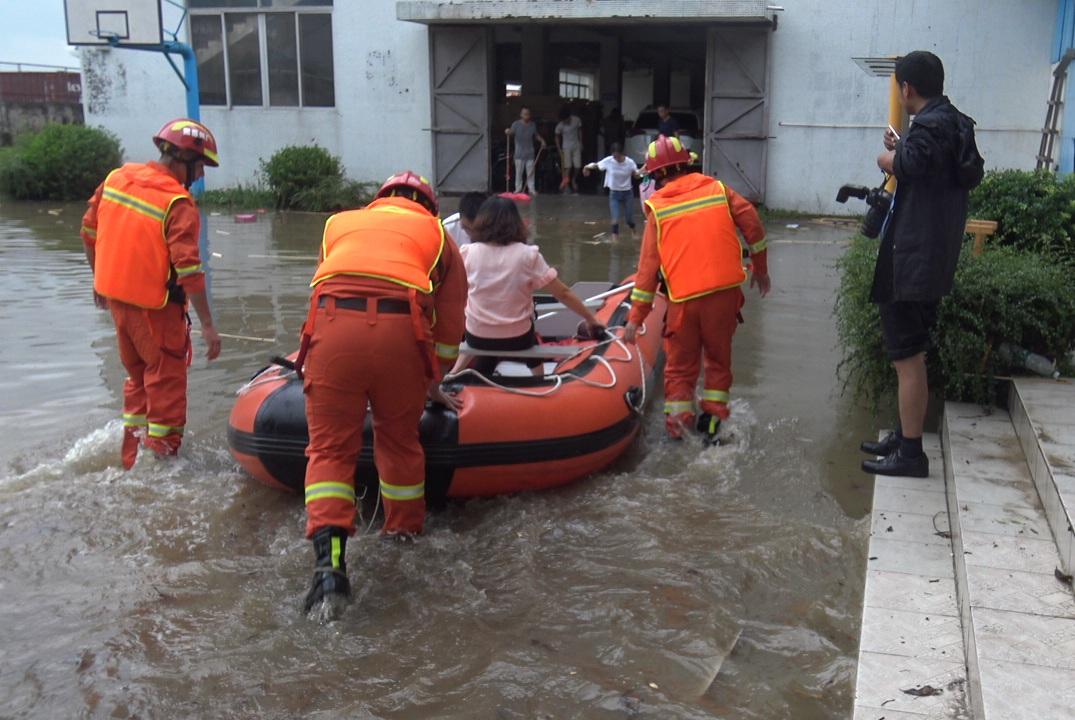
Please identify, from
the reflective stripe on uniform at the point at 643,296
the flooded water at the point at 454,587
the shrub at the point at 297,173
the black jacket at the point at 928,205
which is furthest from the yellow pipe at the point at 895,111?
the shrub at the point at 297,173

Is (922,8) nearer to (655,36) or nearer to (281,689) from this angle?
(655,36)

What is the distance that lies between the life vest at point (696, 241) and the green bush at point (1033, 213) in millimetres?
2070

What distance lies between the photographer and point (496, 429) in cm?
462

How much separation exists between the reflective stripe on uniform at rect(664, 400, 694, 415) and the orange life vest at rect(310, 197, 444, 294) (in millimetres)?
1929

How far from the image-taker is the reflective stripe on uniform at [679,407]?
545 centimetres

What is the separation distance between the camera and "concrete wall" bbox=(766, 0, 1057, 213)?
1497 cm

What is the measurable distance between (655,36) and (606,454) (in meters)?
19.3

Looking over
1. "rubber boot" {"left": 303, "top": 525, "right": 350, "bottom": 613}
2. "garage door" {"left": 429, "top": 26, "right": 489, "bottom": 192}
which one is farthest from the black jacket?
"garage door" {"left": 429, "top": 26, "right": 489, "bottom": 192}

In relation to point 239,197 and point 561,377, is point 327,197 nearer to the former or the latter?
point 239,197

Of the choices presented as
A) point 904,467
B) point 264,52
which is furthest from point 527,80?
point 904,467

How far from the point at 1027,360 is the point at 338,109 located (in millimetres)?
15600

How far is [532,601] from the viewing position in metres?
3.85

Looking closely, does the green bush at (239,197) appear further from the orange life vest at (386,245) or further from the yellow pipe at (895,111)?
the orange life vest at (386,245)

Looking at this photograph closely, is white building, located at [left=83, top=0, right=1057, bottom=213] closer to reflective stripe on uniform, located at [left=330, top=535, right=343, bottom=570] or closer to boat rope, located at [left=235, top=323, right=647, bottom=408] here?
boat rope, located at [left=235, top=323, right=647, bottom=408]
